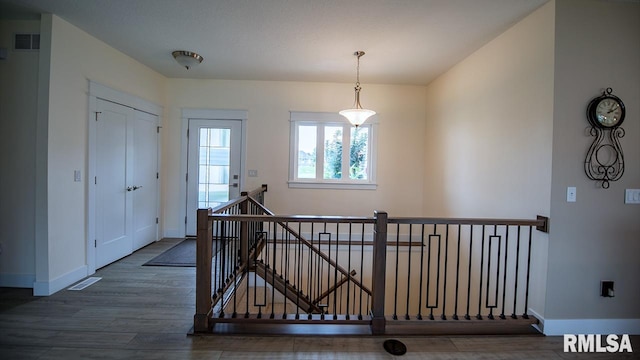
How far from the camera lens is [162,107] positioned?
4.44 metres

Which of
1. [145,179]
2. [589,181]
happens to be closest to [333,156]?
[145,179]

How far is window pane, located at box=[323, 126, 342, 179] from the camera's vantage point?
4.61 meters

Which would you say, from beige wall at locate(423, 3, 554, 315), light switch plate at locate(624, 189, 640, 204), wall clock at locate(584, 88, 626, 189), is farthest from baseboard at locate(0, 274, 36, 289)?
light switch plate at locate(624, 189, 640, 204)

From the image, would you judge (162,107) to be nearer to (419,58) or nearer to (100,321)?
(100,321)

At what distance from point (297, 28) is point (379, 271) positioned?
92.2 inches

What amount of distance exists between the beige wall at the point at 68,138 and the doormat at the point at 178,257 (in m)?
0.75

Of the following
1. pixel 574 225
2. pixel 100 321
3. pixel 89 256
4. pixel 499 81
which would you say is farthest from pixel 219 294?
pixel 499 81

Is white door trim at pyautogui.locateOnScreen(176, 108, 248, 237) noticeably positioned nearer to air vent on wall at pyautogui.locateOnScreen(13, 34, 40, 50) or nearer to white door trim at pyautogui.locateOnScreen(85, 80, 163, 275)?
white door trim at pyautogui.locateOnScreen(85, 80, 163, 275)

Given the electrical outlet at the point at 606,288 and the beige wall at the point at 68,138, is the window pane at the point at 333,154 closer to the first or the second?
the beige wall at the point at 68,138

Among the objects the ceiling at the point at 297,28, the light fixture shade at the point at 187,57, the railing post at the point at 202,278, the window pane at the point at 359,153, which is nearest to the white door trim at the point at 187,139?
the ceiling at the point at 297,28

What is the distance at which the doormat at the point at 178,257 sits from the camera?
349cm

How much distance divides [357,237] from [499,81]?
9.49ft

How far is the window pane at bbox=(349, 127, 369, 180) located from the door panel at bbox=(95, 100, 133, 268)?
10.6 feet

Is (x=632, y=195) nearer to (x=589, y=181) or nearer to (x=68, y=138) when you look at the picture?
(x=589, y=181)
